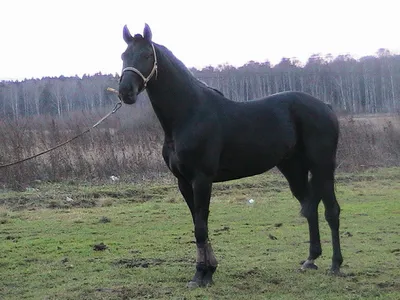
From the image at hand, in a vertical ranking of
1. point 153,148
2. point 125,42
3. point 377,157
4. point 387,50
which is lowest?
point 377,157

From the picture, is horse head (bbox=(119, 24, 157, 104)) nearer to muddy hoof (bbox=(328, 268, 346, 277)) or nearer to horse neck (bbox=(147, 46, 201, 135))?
horse neck (bbox=(147, 46, 201, 135))

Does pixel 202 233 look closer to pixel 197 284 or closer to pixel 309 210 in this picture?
pixel 197 284

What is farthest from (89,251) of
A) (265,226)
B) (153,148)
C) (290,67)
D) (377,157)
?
(290,67)

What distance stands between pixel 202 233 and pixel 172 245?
250 centimetres

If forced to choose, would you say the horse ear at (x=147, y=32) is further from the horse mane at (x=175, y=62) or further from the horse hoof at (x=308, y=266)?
the horse hoof at (x=308, y=266)

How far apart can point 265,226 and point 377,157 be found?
37.3ft

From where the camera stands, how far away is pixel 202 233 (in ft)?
18.6

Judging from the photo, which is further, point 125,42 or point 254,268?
point 254,268

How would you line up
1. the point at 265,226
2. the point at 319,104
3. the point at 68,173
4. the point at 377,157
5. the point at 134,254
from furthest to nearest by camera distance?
1. the point at 377,157
2. the point at 68,173
3. the point at 265,226
4. the point at 134,254
5. the point at 319,104

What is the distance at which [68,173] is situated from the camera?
1597 cm

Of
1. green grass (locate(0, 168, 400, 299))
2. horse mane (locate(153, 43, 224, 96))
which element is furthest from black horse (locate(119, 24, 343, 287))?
green grass (locate(0, 168, 400, 299))

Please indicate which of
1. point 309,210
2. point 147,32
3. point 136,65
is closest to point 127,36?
point 147,32

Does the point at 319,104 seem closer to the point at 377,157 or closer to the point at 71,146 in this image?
the point at 71,146

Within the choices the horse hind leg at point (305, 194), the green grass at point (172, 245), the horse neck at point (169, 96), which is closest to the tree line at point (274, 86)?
the green grass at point (172, 245)
